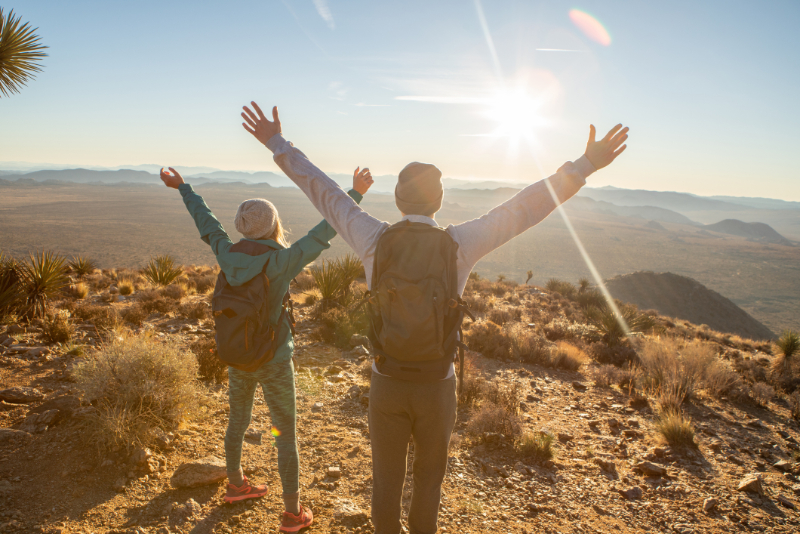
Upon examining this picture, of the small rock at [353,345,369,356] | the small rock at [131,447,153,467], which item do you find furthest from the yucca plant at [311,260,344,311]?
the small rock at [131,447,153,467]

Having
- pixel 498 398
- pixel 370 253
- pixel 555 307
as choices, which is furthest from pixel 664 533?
pixel 555 307

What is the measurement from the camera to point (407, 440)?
5.65 ft

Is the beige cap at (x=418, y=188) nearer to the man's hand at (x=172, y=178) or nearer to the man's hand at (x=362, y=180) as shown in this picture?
the man's hand at (x=362, y=180)

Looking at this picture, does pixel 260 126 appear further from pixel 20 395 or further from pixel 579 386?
pixel 579 386

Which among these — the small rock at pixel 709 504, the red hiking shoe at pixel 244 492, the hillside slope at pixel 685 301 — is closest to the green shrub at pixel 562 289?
the hillside slope at pixel 685 301

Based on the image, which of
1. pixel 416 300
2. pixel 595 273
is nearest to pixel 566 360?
pixel 416 300

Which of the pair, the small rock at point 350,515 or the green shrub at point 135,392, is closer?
the small rock at point 350,515

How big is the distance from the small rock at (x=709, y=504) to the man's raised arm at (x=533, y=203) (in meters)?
3.40

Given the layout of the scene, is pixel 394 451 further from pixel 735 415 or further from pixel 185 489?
pixel 735 415

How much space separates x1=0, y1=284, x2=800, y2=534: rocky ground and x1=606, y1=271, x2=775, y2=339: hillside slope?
20.6 m

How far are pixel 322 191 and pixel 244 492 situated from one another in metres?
2.37

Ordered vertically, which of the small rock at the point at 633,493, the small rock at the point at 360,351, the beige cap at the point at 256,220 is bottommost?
the small rock at the point at 633,493

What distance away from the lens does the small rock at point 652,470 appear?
379cm

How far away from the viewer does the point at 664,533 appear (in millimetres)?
3057
